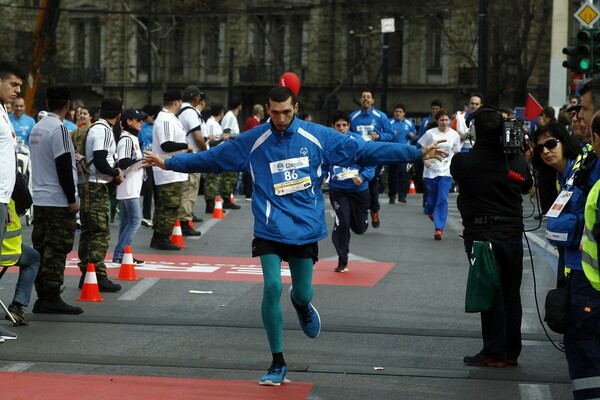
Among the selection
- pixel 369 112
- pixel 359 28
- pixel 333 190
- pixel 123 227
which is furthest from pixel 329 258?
pixel 359 28

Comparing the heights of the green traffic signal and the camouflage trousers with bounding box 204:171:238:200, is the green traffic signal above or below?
above

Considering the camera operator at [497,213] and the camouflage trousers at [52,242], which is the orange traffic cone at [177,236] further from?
the camera operator at [497,213]

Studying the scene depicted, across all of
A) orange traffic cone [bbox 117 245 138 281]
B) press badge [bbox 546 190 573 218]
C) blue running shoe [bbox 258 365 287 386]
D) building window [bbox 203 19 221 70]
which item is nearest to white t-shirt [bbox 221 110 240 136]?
orange traffic cone [bbox 117 245 138 281]

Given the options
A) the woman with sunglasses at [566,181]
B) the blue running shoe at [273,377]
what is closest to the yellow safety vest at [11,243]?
the blue running shoe at [273,377]

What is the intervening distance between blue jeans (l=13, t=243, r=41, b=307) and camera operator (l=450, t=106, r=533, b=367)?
12.1 ft

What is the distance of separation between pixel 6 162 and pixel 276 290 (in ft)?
7.92

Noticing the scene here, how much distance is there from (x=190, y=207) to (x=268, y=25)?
45.1 m

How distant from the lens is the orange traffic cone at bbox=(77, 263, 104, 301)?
12411 millimetres

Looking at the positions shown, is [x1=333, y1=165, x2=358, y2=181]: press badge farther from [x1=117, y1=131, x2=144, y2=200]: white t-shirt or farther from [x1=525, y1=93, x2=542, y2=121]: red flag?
[x1=525, y1=93, x2=542, y2=121]: red flag

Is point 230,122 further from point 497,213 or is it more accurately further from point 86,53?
point 86,53

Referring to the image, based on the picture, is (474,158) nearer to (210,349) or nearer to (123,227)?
(210,349)

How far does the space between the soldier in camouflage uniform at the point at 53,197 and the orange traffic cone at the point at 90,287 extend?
0.76 m

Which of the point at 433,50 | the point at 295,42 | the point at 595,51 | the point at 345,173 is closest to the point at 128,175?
the point at 345,173

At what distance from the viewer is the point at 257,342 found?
1028 centimetres
